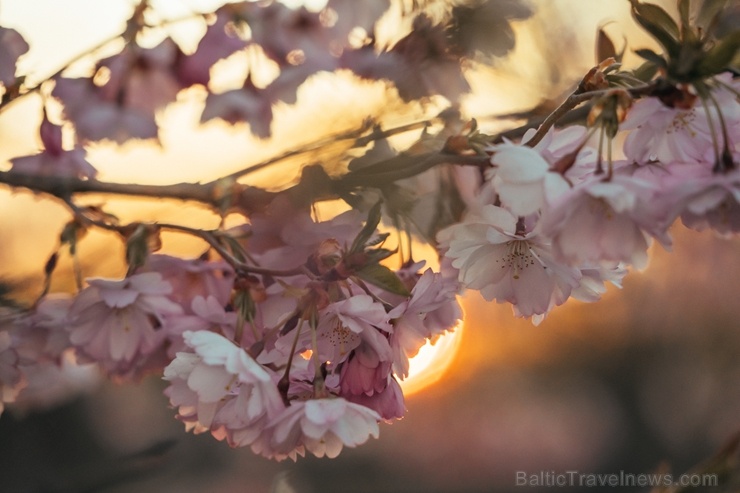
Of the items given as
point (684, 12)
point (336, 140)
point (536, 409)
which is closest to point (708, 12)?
point (684, 12)

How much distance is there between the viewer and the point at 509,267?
24.6 inches

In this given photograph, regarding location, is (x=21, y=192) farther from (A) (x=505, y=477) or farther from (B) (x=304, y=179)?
(A) (x=505, y=477)

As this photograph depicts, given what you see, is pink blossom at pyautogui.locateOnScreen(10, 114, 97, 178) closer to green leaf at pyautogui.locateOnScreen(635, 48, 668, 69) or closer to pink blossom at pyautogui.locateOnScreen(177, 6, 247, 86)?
pink blossom at pyautogui.locateOnScreen(177, 6, 247, 86)

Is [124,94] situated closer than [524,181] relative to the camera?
No

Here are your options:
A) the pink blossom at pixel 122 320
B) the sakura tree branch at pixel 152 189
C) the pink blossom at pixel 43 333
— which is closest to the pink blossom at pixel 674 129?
the sakura tree branch at pixel 152 189

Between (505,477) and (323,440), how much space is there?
660 cm

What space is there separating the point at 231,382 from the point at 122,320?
242 millimetres

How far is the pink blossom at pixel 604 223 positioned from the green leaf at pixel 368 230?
0.40ft

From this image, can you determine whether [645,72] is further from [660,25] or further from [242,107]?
[242,107]

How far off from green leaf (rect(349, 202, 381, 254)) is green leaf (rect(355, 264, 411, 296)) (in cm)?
2

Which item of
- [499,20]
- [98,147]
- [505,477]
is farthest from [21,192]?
[505,477]

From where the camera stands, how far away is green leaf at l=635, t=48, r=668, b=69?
0.47 m

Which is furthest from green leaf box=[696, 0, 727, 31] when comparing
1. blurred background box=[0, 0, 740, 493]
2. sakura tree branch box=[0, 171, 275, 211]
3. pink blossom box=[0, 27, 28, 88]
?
blurred background box=[0, 0, 740, 493]

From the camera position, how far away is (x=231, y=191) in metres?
0.72
